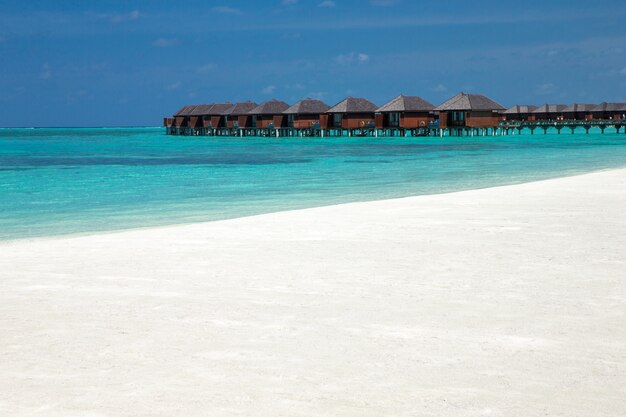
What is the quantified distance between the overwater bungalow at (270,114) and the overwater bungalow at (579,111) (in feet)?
120

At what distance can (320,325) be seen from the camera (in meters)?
5.02

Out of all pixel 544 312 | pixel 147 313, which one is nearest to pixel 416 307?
pixel 544 312

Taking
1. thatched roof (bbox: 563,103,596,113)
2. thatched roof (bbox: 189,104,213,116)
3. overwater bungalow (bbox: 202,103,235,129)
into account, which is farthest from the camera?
thatched roof (bbox: 563,103,596,113)

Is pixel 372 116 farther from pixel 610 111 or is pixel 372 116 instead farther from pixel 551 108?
pixel 551 108

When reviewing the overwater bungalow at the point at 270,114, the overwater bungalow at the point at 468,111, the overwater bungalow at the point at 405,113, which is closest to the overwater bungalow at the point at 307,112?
the overwater bungalow at the point at 270,114

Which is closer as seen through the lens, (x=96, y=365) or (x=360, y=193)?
(x=96, y=365)

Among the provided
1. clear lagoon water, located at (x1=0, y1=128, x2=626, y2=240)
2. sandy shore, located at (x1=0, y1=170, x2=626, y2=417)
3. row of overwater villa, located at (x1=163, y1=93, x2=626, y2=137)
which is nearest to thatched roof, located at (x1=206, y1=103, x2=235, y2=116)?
row of overwater villa, located at (x1=163, y1=93, x2=626, y2=137)

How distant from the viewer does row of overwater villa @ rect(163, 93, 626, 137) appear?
6412 centimetres

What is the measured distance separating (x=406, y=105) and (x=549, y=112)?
1466 inches

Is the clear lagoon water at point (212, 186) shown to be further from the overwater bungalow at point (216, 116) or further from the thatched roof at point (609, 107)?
the thatched roof at point (609, 107)

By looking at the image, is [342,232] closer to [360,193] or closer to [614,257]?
[614,257]

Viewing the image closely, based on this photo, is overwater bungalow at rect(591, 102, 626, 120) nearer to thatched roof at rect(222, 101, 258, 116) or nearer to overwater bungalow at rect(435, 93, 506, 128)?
overwater bungalow at rect(435, 93, 506, 128)

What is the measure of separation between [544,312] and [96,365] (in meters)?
2.93

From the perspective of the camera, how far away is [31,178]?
88.7 ft
